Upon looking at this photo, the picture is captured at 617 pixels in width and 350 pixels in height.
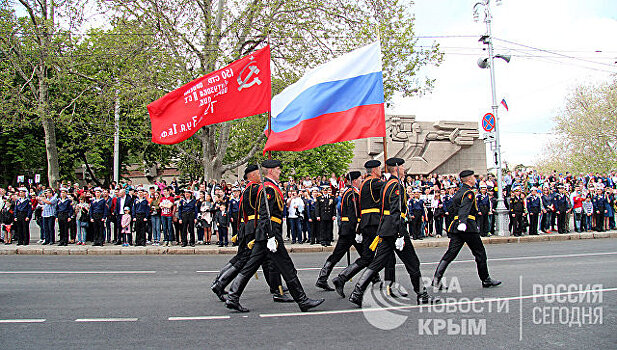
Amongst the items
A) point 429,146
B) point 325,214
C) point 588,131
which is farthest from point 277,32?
point 588,131

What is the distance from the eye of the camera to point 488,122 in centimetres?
1717

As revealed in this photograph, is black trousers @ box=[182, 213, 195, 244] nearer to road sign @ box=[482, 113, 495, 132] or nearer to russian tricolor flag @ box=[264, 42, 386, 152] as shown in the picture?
russian tricolor flag @ box=[264, 42, 386, 152]

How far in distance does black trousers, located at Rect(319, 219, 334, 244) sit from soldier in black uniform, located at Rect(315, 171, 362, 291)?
6.98 metres

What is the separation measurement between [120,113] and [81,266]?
11976 millimetres

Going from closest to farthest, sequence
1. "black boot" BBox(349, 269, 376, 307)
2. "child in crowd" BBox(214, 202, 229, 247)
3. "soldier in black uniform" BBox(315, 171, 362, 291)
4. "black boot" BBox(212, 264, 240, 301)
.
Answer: "black boot" BBox(349, 269, 376, 307), "black boot" BBox(212, 264, 240, 301), "soldier in black uniform" BBox(315, 171, 362, 291), "child in crowd" BBox(214, 202, 229, 247)

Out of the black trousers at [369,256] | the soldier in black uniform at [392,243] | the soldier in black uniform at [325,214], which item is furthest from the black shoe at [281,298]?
the soldier in black uniform at [325,214]

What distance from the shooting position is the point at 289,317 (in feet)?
19.9

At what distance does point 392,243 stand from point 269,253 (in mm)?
1769

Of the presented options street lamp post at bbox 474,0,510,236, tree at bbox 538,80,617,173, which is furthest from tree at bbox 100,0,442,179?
tree at bbox 538,80,617,173

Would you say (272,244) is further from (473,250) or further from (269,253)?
(473,250)

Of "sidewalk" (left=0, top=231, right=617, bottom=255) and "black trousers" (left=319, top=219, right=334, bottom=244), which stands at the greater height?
"black trousers" (left=319, top=219, right=334, bottom=244)

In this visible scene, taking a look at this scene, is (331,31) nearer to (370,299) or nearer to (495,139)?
(495,139)

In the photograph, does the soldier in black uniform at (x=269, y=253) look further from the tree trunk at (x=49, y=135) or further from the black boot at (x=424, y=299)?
the tree trunk at (x=49, y=135)

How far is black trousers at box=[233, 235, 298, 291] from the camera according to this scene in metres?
6.34
